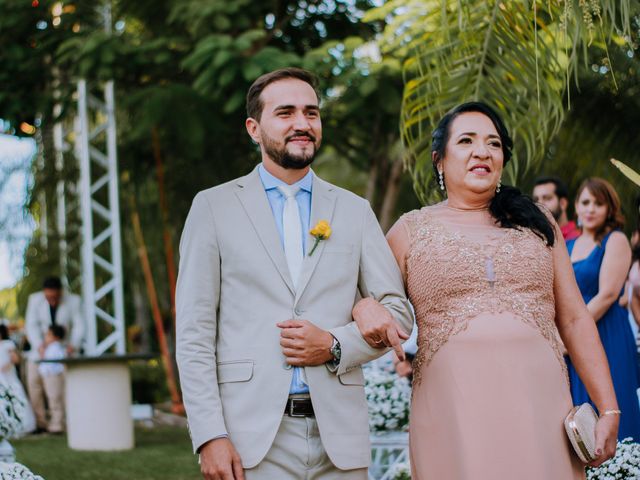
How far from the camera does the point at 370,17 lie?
376 inches

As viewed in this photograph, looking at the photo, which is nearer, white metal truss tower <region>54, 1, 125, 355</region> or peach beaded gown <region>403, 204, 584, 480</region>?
peach beaded gown <region>403, 204, 584, 480</region>

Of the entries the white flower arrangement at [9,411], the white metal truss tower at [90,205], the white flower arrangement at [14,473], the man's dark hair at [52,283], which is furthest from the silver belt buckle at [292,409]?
the man's dark hair at [52,283]

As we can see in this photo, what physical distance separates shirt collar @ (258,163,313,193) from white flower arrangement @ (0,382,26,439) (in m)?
3.47

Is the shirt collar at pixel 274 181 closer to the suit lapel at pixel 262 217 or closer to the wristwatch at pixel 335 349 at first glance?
the suit lapel at pixel 262 217

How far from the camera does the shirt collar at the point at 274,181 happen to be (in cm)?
348

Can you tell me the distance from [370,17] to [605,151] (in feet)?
12.8

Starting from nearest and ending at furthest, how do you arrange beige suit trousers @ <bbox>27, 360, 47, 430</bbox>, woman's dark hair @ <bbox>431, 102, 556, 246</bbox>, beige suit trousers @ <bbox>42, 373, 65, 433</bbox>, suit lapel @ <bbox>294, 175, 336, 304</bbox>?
suit lapel @ <bbox>294, 175, 336, 304</bbox> → woman's dark hair @ <bbox>431, 102, 556, 246</bbox> → beige suit trousers @ <bbox>42, 373, 65, 433</bbox> → beige suit trousers @ <bbox>27, 360, 47, 430</bbox>

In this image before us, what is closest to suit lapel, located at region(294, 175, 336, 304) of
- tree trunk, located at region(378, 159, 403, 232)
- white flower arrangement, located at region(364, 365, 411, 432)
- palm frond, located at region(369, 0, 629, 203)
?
palm frond, located at region(369, 0, 629, 203)

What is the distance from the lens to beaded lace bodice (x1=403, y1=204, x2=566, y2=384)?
3496 millimetres

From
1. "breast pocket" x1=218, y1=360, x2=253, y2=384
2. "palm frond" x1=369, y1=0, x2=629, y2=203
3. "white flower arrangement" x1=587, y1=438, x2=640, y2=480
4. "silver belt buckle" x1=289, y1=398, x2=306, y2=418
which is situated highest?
"palm frond" x1=369, y1=0, x2=629, y2=203

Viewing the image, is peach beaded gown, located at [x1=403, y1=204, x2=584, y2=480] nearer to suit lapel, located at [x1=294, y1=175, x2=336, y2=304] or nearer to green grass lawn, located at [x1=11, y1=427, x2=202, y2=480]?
suit lapel, located at [x1=294, y1=175, x2=336, y2=304]

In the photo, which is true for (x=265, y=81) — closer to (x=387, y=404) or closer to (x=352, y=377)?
(x=352, y=377)

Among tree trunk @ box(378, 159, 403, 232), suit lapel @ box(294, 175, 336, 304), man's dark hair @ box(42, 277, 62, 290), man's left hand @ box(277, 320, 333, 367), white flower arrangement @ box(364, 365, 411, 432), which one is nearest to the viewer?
man's left hand @ box(277, 320, 333, 367)

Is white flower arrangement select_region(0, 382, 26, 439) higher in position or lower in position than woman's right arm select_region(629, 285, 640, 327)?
lower
